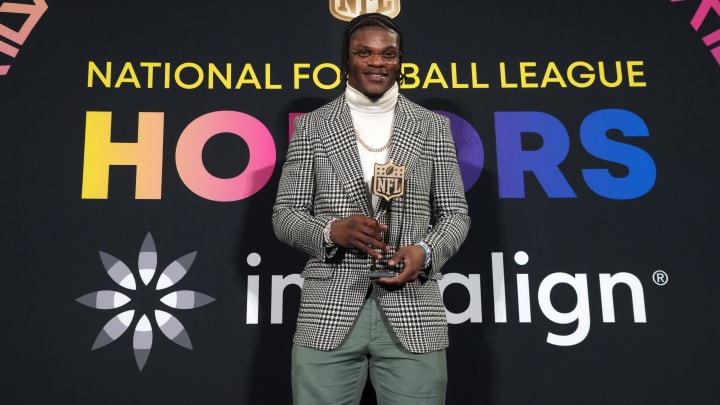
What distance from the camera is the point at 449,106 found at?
2.72m

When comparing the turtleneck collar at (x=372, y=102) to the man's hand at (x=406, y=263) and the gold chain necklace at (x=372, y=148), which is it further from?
the man's hand at (x=406, y=263)

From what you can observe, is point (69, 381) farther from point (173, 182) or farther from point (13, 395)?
point (173, 182)

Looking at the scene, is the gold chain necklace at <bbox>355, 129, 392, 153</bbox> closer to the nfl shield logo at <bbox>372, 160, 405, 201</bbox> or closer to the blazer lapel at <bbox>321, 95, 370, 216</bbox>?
the blazer lapel at <bbox>321, 95, 370, 216</bbox>

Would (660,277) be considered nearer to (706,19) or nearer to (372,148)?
(706,19)

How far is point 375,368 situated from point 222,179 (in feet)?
4.03

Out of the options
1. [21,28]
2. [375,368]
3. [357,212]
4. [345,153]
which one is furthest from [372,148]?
[21,28]

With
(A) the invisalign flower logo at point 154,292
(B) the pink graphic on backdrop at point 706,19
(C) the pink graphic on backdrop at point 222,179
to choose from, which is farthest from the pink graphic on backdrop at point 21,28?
(B) the pink graphic on backdrop at point 706,19

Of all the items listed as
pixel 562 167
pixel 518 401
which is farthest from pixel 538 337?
pixel 562 167

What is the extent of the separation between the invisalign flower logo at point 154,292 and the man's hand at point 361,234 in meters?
1.12

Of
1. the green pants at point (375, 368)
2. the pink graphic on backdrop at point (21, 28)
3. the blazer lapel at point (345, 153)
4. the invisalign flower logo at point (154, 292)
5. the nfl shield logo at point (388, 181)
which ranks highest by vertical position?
the pink graphic on backdrop at point (21, 28)

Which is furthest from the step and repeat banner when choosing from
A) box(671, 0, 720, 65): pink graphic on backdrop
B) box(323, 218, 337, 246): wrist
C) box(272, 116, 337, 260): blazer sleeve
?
box(323, 218, 337, 246): wrist

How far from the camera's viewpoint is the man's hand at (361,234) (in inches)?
60.4

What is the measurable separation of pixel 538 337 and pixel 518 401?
236 mm

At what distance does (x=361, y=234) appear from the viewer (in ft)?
5.05
